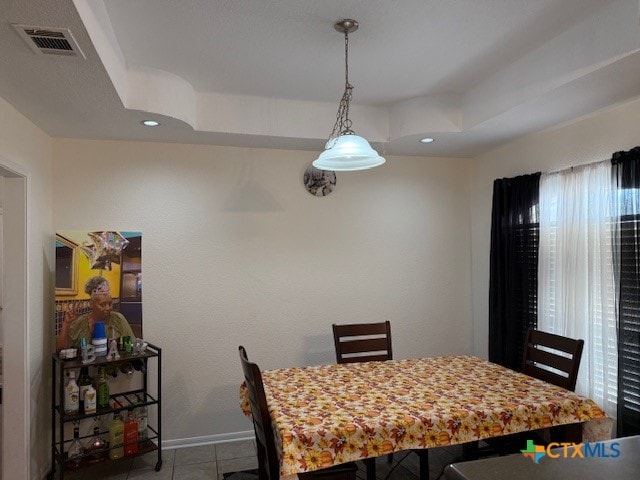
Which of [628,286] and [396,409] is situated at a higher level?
[628,286]

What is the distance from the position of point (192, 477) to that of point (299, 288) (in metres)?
1.55

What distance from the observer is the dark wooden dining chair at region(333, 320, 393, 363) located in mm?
2992

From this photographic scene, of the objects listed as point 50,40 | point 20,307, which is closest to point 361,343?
point 20,307

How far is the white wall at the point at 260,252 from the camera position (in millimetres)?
3295

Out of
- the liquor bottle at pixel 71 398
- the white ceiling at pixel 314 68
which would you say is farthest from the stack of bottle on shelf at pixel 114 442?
the white ceiling at pixel 314 68

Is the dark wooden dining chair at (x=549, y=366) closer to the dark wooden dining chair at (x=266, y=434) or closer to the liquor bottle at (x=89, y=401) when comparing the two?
the dark wooden dining chair at (x=266, y=434)

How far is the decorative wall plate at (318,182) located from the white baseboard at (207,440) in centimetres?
204

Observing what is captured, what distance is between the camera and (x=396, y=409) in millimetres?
2027

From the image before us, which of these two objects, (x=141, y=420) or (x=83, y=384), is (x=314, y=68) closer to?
(x=83, y=384)

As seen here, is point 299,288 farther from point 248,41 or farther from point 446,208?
point 248,41

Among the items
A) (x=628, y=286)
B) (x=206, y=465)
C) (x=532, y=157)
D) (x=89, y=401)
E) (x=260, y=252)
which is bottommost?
(x=206, y=465)

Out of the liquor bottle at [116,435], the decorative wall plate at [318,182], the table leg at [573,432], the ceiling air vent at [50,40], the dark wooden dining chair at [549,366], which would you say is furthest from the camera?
the decorative wall plate at [318,182]

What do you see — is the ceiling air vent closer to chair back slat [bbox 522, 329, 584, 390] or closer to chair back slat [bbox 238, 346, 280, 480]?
chair back slat [bbox 238, 346, 280, 480]

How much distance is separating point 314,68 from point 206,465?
9.15 feet
